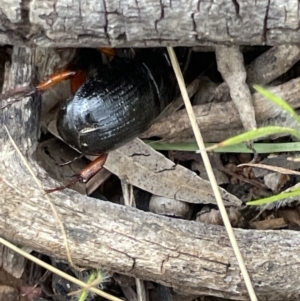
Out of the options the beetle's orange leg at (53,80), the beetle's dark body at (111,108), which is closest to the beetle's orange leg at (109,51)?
the beetle's dark body at (111,108)

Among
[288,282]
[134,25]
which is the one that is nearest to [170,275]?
[288,282]

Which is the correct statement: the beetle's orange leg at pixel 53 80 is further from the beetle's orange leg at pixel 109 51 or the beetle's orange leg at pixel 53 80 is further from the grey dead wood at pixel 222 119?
the grey dead wood at pixel 222 119

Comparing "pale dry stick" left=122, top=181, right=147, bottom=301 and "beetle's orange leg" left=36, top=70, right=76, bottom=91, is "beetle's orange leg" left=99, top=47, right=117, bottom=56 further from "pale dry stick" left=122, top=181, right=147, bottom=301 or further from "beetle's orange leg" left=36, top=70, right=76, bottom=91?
"pale dry stick" left=122, top=181, right=147, bottom=301

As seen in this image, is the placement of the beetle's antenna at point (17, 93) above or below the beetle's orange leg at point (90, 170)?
above

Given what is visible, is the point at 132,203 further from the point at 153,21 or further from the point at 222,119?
the point at 153,21

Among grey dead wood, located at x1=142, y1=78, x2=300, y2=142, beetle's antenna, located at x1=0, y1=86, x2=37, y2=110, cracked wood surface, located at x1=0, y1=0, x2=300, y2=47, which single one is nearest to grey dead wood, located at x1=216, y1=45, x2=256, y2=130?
grey dead wood, located at x1=142, y1=78, x2=300, y2=142

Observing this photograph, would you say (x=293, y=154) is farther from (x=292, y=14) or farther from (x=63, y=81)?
(x=63, y=81)
